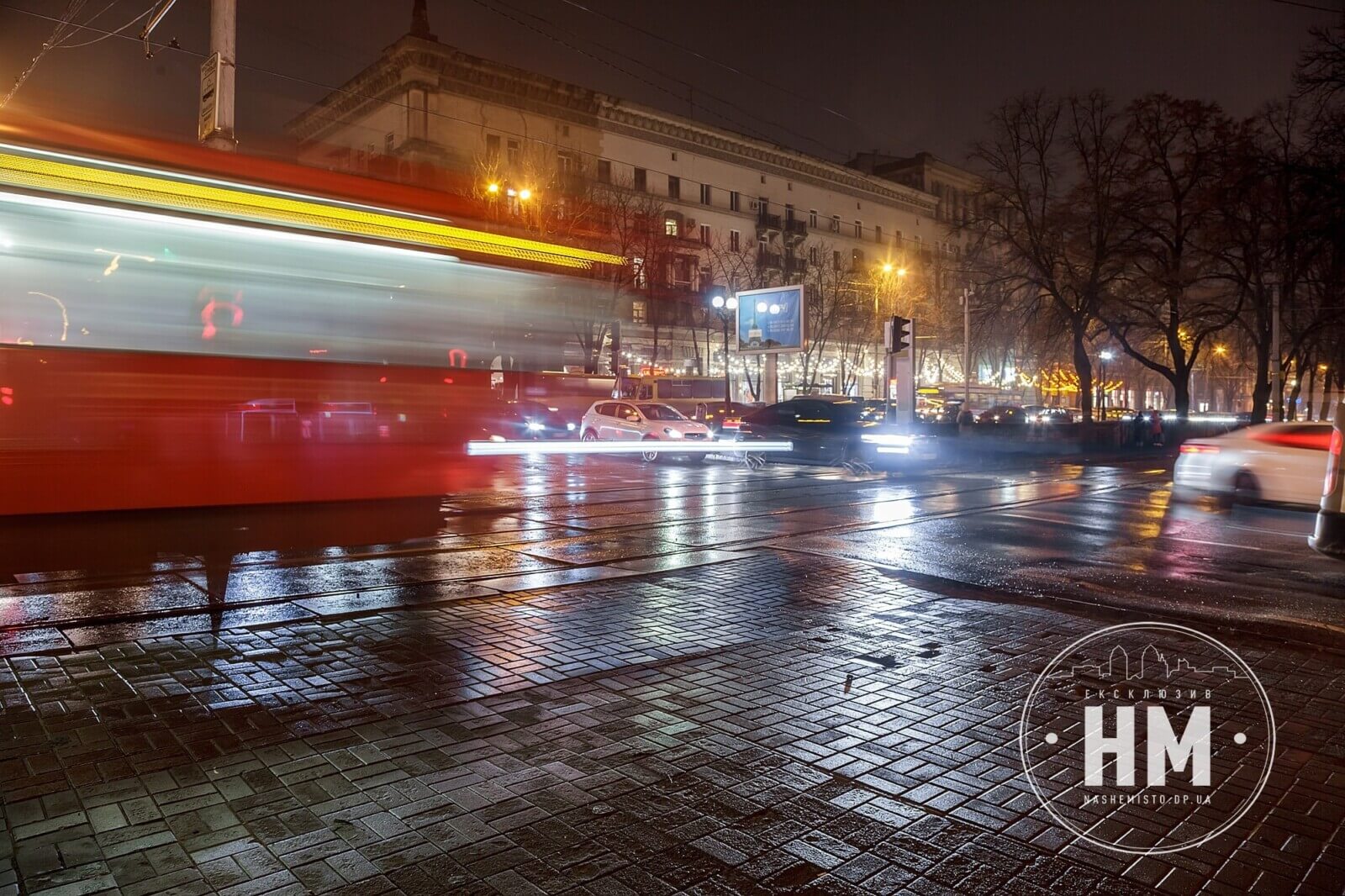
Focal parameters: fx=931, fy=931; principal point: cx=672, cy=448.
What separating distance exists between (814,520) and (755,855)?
397 inches

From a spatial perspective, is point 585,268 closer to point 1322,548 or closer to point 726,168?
point 1322,548

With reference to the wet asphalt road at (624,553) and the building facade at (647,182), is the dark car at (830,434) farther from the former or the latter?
the building facade at (647,182)

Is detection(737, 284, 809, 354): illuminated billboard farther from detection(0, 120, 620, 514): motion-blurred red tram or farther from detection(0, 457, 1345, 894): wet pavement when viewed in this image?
detection(0, 457, 1345, 894): wet pavement

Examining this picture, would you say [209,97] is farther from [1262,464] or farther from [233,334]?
[1262,464]

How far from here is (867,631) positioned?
694 cm

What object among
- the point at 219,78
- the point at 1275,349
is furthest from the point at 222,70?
the point at 1275,349

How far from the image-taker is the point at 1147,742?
4688 millimetres

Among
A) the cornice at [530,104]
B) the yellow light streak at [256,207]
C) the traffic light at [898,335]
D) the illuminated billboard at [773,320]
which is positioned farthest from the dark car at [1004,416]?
the yellow light streak at [256,207]

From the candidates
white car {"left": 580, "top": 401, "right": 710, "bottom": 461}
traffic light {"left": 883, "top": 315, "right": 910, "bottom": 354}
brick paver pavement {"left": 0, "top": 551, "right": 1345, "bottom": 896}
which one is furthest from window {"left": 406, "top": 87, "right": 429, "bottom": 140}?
brick paver pavement {"left": 0, "top": 551, "right": 1345, "bottom": 896}

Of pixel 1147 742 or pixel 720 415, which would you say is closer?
pixel 1147 742

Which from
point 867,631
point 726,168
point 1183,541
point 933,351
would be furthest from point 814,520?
point 933,351

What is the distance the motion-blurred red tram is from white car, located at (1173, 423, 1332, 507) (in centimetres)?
1192

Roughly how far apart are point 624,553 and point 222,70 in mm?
9107

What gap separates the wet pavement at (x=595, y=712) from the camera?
3.42 metres
